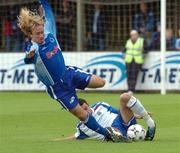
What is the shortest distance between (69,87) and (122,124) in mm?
991

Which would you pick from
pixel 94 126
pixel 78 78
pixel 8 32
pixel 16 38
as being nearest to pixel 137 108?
pixel 94 126

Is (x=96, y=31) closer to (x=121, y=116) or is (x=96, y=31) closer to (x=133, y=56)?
(x=133, y=56)

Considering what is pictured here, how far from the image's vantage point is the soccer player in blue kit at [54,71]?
11.6 metres

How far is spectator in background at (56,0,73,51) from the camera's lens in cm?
2666

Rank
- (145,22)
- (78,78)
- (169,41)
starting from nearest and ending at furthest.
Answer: (78,78) → (169,41) → (145,22)

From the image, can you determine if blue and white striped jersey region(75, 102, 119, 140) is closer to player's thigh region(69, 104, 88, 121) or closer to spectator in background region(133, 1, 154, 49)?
player's thigh region(69, 104, 88, 121)

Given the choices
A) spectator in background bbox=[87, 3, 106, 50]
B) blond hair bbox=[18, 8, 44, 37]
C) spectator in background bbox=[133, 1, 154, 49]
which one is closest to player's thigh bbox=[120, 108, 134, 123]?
blond hair bbox=[18, 8, 44, 37]

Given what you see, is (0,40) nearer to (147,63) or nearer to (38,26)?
(147,63)

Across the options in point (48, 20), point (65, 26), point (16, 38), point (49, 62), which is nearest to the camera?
point (49, 62)

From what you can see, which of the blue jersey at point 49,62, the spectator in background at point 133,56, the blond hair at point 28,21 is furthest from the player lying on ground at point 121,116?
the spectator in background at point 133,56

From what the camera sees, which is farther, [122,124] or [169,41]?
[169,41]

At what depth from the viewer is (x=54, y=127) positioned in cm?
1446

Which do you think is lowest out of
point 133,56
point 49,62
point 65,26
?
point 133,56

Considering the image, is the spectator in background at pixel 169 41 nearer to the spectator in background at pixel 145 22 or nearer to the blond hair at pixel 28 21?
the spectator in background at pixel 145 22
